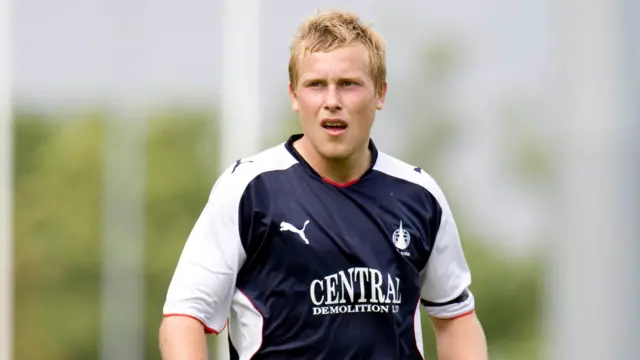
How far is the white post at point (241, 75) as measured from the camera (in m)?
9.41

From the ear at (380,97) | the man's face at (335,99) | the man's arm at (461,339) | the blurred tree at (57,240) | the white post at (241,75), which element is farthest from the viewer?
the blurred tree at (57,240)

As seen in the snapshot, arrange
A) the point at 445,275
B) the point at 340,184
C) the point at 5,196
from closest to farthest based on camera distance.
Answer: the point at 340,184, the point at 445,275, the point at 5,196

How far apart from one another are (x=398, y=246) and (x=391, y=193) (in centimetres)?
15

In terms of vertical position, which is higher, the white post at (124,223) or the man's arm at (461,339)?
the man's arm at (461,339)

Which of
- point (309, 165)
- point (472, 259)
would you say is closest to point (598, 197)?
point (309, 165)

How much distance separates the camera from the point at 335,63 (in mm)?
3156

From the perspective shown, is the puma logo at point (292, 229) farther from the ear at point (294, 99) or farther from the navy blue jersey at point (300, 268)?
the ear at point (294, 99)

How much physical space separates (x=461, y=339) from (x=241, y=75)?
6.16 metres

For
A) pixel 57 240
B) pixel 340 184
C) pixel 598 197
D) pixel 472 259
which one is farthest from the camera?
pixel 57 240

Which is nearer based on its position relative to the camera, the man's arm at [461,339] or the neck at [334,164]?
the neck at [334,164]

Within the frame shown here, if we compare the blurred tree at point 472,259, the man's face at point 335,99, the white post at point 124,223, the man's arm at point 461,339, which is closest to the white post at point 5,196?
the white post at point 124,223

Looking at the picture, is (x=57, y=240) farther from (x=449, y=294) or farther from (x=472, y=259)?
(x=449, y=294)

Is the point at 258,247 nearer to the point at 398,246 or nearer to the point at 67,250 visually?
the point at 398,246

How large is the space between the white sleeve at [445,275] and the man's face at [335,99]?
30 centimetres
